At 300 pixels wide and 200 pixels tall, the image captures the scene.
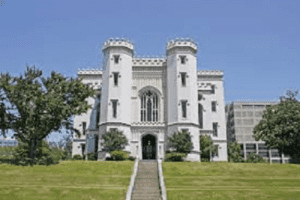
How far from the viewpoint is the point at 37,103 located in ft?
120

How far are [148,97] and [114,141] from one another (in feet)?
35.9

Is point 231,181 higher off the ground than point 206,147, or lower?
→ lower

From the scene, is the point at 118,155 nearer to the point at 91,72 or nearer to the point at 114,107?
the point at 114,107

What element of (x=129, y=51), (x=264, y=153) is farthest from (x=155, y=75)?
(x=264, y=153)

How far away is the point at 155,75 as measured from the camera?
181 ft

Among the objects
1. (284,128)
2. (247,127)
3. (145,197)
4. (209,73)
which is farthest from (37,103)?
(247,127)

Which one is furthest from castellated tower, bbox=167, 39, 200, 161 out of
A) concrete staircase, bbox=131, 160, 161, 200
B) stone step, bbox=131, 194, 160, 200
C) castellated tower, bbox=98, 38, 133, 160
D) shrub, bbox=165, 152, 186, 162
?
stone step, bbox=131, 194, 160, 200

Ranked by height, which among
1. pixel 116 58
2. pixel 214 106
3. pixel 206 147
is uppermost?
pixel 116 58

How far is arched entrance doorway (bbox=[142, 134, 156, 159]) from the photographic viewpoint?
5197cm

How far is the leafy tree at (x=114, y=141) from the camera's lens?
4703 cm

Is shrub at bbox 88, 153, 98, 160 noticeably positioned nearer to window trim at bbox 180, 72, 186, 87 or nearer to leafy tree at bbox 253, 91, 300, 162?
window trim at bbox 180, 72, 186, 87

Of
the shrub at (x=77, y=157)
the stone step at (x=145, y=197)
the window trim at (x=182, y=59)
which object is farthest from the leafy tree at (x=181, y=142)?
the stone step at (x=145, y=197)

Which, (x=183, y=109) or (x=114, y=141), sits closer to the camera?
(x=114, y=141)

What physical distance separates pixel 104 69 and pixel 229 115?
8589 cm
